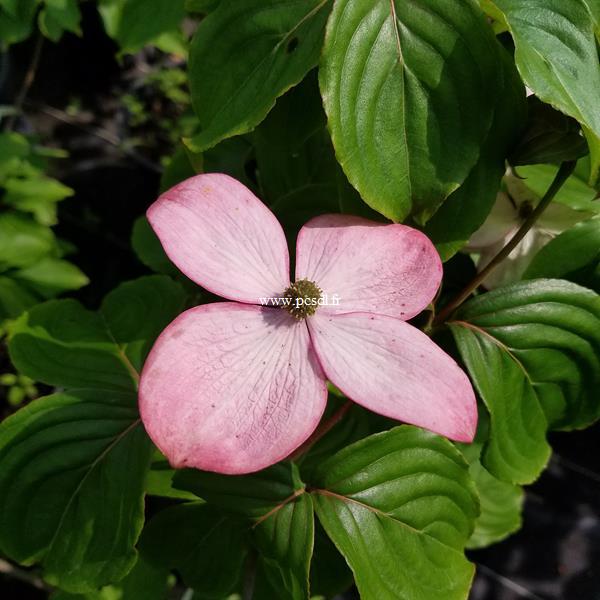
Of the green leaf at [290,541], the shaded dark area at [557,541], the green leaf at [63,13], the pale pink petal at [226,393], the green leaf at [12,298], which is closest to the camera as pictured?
the pale pink petal at [226,393]

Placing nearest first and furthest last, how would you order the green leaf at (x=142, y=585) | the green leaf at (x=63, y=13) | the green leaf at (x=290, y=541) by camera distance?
1. the green leaf at (x=290, y=541)
2. the green leaf at (x=142, y=585)
3. the green leaf at (x=63, y=13)

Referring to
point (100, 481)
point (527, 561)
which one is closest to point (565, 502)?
point (527, 561)

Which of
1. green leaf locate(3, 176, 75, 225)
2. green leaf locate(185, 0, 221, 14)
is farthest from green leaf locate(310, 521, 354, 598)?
green leaf locate(3, 176, 75, 225)

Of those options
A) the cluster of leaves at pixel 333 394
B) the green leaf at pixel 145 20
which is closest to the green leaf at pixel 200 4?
the cluster of leaves at pixel 333 394

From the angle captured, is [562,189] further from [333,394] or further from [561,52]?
[333,394]

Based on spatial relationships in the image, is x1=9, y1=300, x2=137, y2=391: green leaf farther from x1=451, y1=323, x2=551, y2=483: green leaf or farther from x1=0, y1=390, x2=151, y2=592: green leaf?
x1=451, y1=323, x2=551, y2=483: green leaf

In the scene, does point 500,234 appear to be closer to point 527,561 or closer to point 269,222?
point 269,222

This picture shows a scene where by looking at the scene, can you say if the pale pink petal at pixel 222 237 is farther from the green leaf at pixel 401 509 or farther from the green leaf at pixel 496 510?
the green leaf at pixel 496 510
